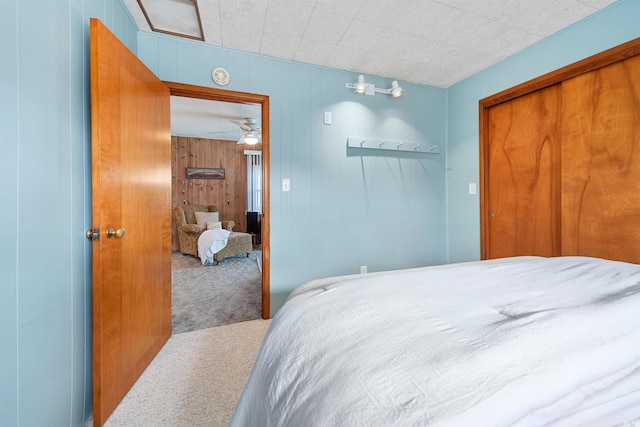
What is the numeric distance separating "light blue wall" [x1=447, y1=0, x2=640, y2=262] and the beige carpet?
2.27m

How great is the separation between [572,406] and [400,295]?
0.48 metres

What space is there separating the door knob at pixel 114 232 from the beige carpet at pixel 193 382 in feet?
2.99

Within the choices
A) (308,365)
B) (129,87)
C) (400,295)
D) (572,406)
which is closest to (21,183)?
(129,87)

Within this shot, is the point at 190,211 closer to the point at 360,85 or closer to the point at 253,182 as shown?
the point at 253,182

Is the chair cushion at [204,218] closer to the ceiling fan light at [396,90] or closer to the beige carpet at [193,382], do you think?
the beige carpet at [193,382]

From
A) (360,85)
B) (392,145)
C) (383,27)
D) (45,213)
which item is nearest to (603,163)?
(392,145)

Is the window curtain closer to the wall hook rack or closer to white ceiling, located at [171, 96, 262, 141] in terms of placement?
white ceiling, located at [171, 96, 262, 141]

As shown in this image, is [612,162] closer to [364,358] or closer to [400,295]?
[400,295]

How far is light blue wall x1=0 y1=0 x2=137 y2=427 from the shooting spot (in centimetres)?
85

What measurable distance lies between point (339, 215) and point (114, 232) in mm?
1767

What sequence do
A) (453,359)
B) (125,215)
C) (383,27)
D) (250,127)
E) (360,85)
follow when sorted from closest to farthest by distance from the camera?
1. (453,359)
2. (125,215)
3. (383,27)
4. (360,85)
5. (250,127)

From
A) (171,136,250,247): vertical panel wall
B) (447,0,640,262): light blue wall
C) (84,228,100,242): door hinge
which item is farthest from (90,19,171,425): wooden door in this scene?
(171,136,250,247): vertical panel wall

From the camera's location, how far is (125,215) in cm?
143

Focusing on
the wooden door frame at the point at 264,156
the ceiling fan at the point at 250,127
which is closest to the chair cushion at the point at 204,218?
the ceiling fan at the point at 250,127
